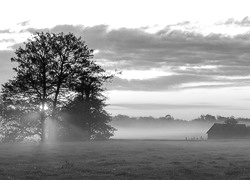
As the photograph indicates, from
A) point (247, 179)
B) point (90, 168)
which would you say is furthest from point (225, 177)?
point (90, 168)

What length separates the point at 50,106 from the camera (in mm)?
59125

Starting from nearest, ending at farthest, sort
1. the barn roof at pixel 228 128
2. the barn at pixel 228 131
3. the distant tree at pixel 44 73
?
the distant tree at pixel 44 73, the barn at pixel 228 131, the barn roof at pixel 228 128

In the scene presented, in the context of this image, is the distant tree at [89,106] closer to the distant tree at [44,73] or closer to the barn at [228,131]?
the distant tree at [44,73]

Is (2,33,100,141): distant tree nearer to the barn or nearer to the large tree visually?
the large tree

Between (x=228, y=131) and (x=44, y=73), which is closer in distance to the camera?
(x=44, y=73)

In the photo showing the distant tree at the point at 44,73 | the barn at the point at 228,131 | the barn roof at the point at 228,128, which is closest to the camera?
the distant tree at the point at 44,73

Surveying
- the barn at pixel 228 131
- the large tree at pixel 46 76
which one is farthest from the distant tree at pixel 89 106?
the barn at pixel 228 131

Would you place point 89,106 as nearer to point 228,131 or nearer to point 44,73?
point 44,73

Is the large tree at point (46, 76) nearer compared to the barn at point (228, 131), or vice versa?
the large tree at point (46, 76)

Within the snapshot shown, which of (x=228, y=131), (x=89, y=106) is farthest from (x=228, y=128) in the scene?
(x=89, y=106)

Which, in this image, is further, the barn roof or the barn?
the barn roof

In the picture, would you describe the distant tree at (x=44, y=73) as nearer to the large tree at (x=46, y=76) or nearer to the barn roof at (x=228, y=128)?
the large tree at (x=46, y=76)

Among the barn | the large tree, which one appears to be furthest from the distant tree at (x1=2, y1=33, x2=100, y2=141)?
the barn

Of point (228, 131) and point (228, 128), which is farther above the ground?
point (228, 128)
